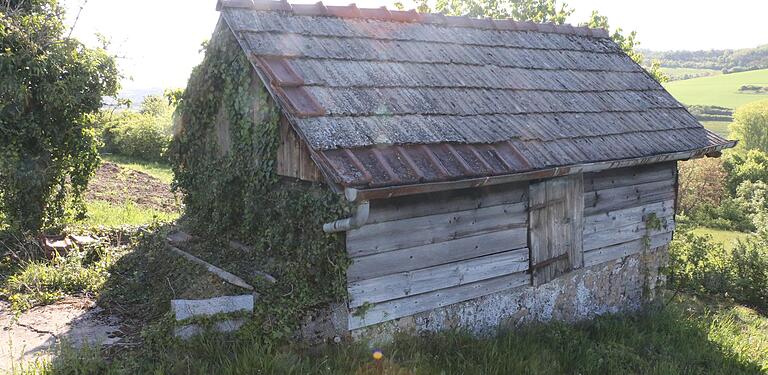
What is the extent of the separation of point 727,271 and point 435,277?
11415 mm

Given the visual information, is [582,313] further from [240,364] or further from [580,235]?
[240,364]

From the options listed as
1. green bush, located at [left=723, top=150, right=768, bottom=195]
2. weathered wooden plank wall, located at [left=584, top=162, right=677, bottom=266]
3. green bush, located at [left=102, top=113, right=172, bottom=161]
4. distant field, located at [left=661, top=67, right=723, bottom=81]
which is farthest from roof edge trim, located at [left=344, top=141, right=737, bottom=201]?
distant field, located at [left=661, top=67, right=723, bottom=81]

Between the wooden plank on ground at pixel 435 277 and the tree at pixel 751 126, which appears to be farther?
the tree at pixel 751 126

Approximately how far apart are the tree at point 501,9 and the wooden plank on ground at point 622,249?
15.3 metres

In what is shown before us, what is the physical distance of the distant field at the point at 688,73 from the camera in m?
75.2

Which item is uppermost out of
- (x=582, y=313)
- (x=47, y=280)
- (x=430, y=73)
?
(x=430, y=73)

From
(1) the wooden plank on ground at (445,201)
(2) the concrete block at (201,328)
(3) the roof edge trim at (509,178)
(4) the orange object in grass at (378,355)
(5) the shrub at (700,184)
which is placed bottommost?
(5) the shrub at (700,184)

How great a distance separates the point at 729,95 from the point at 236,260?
64258 millimetres

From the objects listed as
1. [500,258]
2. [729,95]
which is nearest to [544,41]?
[500,258]

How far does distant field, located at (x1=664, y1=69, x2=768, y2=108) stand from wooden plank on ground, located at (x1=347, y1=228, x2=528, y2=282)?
54388mm

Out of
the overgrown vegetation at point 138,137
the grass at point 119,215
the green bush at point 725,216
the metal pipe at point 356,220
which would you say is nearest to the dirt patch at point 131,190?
the grass at point 119,215

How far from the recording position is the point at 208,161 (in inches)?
300

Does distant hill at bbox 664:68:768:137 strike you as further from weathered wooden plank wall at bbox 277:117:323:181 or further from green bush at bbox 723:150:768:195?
weathered wooden plank wall at bbox 277:117:323:181

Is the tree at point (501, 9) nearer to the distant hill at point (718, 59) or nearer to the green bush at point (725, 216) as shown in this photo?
the green bush at point (725, 216)
